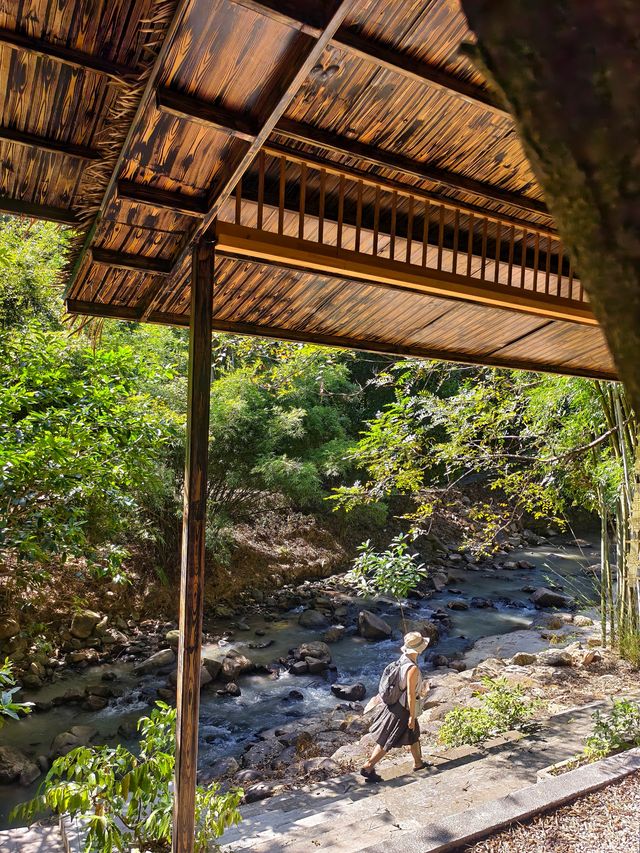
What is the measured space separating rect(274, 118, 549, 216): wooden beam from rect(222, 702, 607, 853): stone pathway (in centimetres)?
249

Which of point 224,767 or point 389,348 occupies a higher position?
point 389,348

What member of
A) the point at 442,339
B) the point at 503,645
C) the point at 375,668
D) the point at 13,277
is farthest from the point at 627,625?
the point at 13,277

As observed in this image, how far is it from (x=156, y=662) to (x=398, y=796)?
3744 millimetres

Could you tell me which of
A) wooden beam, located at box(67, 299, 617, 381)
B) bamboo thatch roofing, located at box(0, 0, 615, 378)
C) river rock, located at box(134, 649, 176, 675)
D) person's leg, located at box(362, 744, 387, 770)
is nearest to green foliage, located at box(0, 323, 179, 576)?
wooden beam, located at box(67, 299, 617, 381)

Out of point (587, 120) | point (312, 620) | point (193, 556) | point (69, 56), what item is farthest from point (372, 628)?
point (587, 120)

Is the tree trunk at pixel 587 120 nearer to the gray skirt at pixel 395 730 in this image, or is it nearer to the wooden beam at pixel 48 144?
the wooden beam at pixel 48 144

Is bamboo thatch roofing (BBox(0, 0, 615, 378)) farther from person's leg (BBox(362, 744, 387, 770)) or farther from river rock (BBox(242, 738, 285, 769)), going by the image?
river rock (BBox(242, 738, 285, 769))

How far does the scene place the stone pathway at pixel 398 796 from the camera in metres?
2.75

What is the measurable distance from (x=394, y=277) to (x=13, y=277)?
4987 mm

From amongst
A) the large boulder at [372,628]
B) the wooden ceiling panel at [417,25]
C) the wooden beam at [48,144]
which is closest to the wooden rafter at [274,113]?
the wooden ceiling panel at [417,25]

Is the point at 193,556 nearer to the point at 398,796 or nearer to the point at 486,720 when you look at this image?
the point at 398,796

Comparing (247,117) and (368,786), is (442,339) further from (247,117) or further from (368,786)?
(368,786)

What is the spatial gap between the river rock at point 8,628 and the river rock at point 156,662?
1.30 metres

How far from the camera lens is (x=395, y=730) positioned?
155 inches
